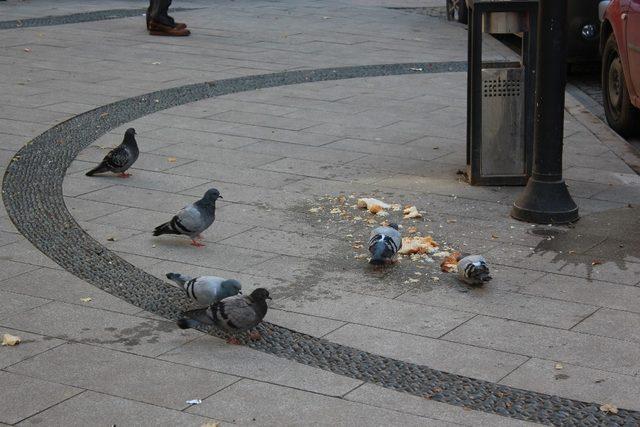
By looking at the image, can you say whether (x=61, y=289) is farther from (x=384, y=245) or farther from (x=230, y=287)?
(x=384, y=245)

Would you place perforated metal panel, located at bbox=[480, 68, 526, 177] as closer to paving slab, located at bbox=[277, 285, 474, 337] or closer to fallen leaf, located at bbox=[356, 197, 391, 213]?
fallen leaf, located at bbox=[356, 197, 391, 213]

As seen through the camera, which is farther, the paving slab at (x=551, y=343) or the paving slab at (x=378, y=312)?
the paving slab at (x=378, y=312)

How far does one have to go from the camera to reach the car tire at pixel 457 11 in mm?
17891

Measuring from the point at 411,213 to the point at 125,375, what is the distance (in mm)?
3118

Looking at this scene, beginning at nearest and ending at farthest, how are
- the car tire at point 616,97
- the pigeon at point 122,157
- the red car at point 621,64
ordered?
the pigeon at point 122,157 → the red car at point 621,64 → the car tire at point 616,97

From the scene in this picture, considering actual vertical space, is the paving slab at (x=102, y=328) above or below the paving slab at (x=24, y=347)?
below

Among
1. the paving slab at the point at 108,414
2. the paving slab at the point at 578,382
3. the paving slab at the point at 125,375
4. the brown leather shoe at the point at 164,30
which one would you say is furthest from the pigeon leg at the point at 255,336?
the brown leather shoe at the point at 164,30

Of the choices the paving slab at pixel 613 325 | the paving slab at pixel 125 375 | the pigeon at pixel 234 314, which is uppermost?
the pigeon at pixel 234 314

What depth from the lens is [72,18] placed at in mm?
17406

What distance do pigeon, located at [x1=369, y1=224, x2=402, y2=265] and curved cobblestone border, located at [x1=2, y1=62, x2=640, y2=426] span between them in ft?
3.34

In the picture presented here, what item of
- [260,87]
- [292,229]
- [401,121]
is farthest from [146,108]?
[292,229]

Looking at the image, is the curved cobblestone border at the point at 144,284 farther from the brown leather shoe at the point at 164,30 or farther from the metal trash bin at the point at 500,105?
the brown leather shoe at the point at 164,30

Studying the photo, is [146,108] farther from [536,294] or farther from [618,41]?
[536,294]

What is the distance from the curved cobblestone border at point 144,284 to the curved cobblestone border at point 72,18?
5.85m
